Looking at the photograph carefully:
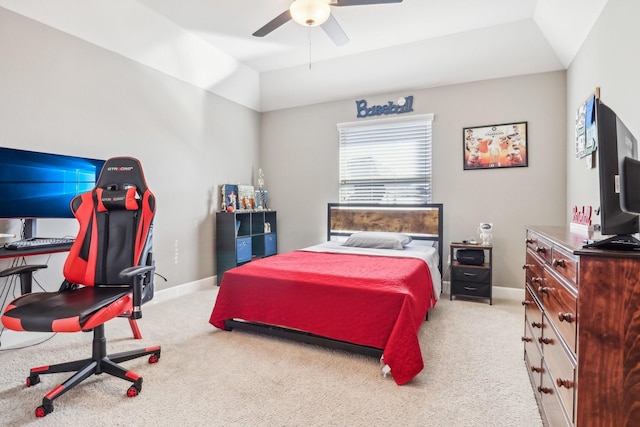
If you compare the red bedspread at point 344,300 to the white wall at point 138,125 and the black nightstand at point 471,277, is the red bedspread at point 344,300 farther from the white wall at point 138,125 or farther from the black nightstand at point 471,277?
the white wall at point 138,125

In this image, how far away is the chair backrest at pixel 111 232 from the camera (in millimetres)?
2297

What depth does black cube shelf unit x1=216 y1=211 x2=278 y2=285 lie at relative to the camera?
4.70 meters

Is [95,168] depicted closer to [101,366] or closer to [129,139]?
[129,139]

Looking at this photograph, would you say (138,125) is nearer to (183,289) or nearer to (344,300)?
(183,289)

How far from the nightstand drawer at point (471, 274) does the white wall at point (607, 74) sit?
3.79 ft

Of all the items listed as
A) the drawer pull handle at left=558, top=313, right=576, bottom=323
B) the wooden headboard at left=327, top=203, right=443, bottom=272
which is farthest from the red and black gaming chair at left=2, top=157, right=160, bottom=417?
the wooden headboard at left=327, top=203, right=443, bottom=272

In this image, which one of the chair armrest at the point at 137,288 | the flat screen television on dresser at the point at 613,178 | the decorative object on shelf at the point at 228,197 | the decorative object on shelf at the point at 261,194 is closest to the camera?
the flat screen television on dresser at the point at 613,178

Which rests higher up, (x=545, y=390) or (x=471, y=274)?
(x=471, y=274)

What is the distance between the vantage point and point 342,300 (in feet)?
8.21

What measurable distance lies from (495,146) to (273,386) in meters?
3.77

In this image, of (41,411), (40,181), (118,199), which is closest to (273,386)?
(41,411)

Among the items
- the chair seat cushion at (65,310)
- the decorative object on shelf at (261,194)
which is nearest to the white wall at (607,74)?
the chair seat cushion at (65,310)

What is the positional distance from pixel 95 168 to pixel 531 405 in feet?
12.7

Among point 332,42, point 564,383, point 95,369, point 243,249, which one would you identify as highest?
point 332,42
